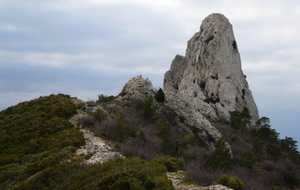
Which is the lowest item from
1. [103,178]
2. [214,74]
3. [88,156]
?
[103,178]

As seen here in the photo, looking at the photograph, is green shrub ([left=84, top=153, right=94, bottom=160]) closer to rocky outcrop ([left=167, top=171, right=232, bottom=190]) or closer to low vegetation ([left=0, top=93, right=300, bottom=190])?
low vegetation ([left=0, top=93, right=300, bottom=190])

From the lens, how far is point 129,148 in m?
11.1

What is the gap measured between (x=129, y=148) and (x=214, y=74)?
37.3 meters

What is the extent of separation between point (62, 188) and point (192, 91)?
37055 mm

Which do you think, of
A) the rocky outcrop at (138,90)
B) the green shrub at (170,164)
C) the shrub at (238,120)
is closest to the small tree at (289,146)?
the shrub at (238,120)

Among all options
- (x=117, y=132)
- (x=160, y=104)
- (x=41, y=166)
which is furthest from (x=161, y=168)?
(x=160, y=104)

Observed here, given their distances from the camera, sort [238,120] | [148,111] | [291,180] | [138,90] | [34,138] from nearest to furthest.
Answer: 1. [34,138]
2. [291,180]
3. [148,111]
4. [138,90]
5. [238,120]

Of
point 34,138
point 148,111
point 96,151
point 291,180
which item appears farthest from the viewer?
point 148,111

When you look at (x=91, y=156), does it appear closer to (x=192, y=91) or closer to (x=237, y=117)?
(x=237, y=117)

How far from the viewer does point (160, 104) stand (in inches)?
928

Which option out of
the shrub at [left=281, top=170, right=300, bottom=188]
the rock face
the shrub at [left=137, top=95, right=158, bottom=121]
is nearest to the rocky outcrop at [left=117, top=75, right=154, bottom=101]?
the shrub at [left=137, top=95, right=158, bottom=121]

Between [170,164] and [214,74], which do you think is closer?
[170,164]

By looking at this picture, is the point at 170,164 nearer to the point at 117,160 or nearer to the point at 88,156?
the point at 117,160

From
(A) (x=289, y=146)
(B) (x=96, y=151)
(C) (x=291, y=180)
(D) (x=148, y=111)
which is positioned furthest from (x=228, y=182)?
(A) (x=289, y=146)
